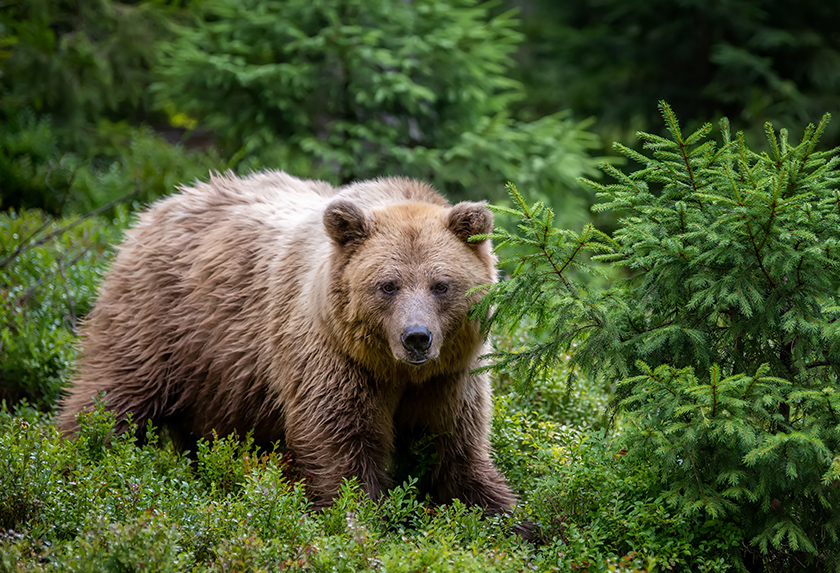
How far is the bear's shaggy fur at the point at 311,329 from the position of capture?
5.12 metres

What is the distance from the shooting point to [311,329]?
5422 mm

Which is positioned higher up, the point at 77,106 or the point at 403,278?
the point at 403,278

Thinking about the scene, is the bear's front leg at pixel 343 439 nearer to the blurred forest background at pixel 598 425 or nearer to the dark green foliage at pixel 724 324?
the blurred forest background at pixel 598 425

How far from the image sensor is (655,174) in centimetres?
446

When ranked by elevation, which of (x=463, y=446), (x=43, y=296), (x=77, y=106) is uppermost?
(x=463, y=446)

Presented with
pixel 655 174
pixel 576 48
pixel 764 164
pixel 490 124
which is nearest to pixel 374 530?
pixel 655 174

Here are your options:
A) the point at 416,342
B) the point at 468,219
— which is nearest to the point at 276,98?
the point at 468,219

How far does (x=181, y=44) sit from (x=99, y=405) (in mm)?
6614

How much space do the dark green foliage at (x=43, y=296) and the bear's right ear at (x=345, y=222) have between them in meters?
2.52

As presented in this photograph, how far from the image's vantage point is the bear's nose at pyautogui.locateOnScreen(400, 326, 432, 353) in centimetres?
473

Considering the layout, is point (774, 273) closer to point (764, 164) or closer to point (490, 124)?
point (764, 164)

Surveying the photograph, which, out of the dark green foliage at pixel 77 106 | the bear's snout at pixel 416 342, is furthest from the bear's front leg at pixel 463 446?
→ the dark green foliage at pixel 77 106

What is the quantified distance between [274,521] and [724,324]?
2.57 metres

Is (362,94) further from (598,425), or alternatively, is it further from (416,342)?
(416,342)
